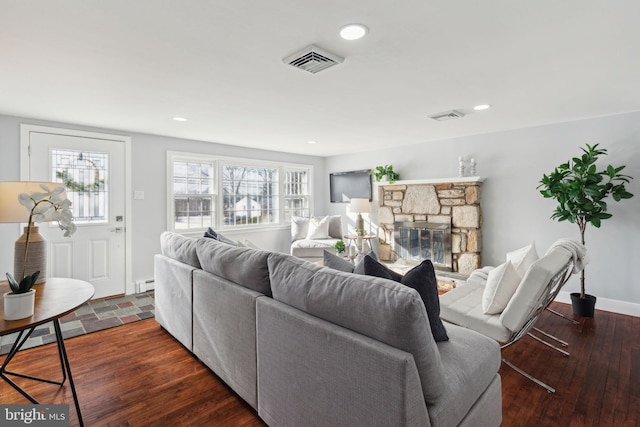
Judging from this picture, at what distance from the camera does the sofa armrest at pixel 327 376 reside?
112 centimetres

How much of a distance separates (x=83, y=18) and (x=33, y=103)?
204 centimetres

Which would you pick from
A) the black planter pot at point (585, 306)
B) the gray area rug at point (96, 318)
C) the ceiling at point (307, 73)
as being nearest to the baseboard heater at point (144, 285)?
the gray area rug at point (96, 318)

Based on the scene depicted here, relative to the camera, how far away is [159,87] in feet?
8.64

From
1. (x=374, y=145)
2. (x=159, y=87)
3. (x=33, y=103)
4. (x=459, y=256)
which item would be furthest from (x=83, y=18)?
(x=459, y=256)

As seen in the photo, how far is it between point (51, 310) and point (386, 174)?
4816 millimetres

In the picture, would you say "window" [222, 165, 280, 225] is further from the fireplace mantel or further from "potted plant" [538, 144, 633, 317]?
"potted plant" [538, 144, 633, 317]

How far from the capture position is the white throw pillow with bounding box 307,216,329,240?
5.82m

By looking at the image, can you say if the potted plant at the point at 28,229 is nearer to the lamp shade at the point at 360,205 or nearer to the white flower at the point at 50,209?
the white flower at the point at 50,209

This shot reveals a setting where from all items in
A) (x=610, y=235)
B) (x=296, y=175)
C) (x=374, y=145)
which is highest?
(x=374, y=145)

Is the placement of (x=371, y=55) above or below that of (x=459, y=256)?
above

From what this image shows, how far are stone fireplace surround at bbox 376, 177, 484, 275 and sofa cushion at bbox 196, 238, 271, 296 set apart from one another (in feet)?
11.8

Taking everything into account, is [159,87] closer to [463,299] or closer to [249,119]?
[249,119]

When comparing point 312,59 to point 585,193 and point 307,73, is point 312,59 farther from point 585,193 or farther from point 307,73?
point 585,193

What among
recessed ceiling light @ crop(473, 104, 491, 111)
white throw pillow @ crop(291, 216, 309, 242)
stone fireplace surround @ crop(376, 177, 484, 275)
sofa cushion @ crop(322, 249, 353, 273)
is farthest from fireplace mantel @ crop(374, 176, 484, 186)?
sofa cushion @ crop(322, 249, 353, 273)
